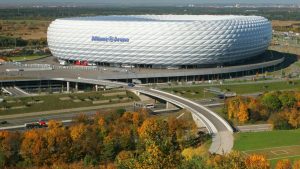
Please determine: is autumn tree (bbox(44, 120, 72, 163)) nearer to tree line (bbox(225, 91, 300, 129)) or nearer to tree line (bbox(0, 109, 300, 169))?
tree line (bbox(0, 109, 300, 169))

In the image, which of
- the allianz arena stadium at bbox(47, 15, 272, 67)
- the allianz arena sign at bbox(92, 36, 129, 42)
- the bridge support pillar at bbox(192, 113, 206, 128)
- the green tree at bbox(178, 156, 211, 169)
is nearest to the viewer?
the green tree at bbox(178, 156, 211, 169)

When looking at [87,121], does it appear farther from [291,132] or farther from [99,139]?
[291,132]

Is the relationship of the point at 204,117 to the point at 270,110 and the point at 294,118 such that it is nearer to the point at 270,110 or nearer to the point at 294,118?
the point at 270,110

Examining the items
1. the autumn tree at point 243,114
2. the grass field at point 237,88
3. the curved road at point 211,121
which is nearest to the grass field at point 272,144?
the curved road at point 211,121

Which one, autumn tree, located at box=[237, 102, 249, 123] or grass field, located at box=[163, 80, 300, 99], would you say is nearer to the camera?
autumn tree, located at box=[237, 102, 249, 123]

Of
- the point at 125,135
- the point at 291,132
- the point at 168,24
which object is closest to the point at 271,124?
the point at 291,132

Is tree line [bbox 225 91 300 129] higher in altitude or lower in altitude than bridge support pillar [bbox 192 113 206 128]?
higher

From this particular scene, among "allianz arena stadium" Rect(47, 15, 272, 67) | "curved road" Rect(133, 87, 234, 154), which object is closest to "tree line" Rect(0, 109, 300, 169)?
"curved road" Rect(133, 87, 234, 154)

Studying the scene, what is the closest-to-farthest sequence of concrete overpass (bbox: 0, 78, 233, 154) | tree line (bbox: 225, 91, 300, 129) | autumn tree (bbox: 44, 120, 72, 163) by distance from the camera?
1. autumn tree (bbox: 44, 120, 72, 163)
2. concrete overpass (bbox: 0, 78, 233, 154)
3. tree line (bbox: 225, 91, 300, 129)
